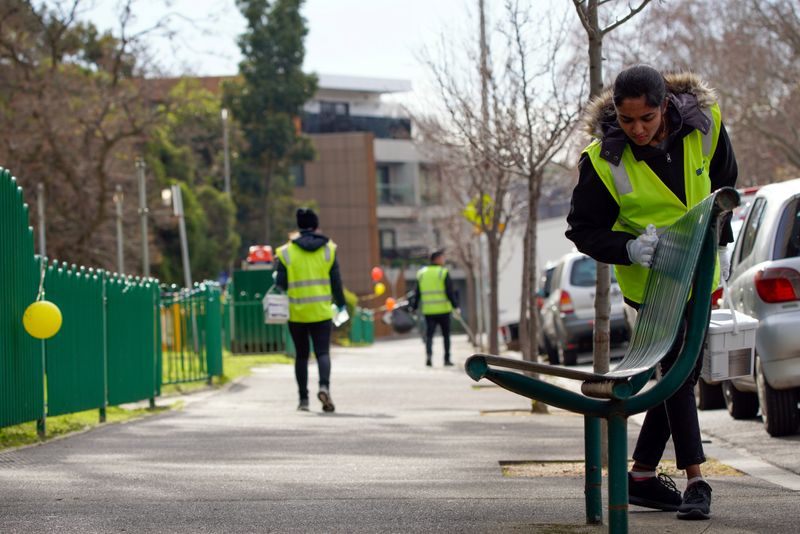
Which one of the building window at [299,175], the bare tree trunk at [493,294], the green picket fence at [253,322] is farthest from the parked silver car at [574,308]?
the building window at [299,175]

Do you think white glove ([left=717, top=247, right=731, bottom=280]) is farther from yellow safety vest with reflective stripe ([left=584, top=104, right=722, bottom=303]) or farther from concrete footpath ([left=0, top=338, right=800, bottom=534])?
concrete footpath ([left=0, top=338, right=800, bottom=534])

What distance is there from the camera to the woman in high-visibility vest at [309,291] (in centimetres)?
1296

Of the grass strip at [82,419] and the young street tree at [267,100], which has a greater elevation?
the young street tree at [267,100]

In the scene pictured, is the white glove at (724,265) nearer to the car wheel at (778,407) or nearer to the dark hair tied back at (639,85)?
the dark hair tied back at (639,85)

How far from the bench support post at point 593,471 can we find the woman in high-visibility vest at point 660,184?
41cm

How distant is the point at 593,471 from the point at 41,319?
477 centimetres

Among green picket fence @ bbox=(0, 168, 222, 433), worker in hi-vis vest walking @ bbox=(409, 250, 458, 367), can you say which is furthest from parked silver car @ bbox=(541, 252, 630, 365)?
green picket fence @ bbox=(0, 168, 222, 433)

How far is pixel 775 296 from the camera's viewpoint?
8914mm

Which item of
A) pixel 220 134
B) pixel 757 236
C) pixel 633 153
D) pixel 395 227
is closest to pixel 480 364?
pixel 633 153

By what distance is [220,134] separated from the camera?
63.1 metres

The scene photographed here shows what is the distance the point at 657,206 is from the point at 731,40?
23.9 m

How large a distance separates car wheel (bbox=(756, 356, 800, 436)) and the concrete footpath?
1.22 meters

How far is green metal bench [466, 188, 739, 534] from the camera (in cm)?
439

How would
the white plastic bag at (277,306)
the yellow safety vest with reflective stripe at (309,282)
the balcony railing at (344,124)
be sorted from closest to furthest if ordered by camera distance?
1. the yellow safety vest with reflective stripe at (309,282)
2. the white plastic bag at (277,306)
3. the balcony railing at (344,124)
